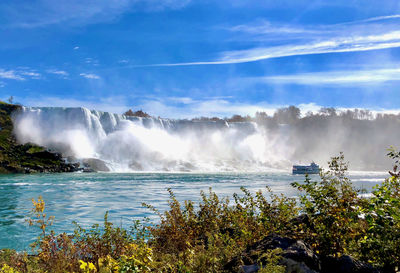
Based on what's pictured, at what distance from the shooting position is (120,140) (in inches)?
2995

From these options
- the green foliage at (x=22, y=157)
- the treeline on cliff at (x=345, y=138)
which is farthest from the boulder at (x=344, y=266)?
the treeline on cliff at (x=345, y=138)

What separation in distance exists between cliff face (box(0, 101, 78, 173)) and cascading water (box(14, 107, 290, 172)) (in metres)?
2.24

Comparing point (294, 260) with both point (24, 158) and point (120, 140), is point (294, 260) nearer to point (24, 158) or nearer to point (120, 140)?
point (120, 140)

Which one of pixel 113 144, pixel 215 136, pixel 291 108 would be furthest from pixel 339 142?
pixel 113 144

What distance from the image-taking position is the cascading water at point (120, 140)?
74.1 meters

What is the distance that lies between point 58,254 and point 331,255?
453cm

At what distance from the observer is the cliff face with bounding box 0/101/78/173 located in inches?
2596

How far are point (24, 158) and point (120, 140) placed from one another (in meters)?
19.3

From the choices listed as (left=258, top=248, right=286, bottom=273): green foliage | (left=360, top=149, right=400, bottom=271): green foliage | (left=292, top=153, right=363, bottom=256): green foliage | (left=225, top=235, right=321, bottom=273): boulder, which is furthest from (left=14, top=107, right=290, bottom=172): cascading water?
(left=258, top=248, right=286, bottom=273): green foliage

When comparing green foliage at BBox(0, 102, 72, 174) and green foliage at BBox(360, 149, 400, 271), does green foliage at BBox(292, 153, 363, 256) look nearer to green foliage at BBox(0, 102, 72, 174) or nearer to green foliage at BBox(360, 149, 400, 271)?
green foliage at BBox(360, 149, 400, 271)

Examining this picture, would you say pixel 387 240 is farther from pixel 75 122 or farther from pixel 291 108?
pixel 291 108

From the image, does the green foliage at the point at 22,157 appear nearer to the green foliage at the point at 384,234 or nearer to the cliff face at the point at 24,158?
the cliff face at the point at 24,158

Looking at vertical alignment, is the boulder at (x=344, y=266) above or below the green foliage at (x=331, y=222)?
below

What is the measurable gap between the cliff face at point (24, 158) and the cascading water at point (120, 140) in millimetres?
2235
